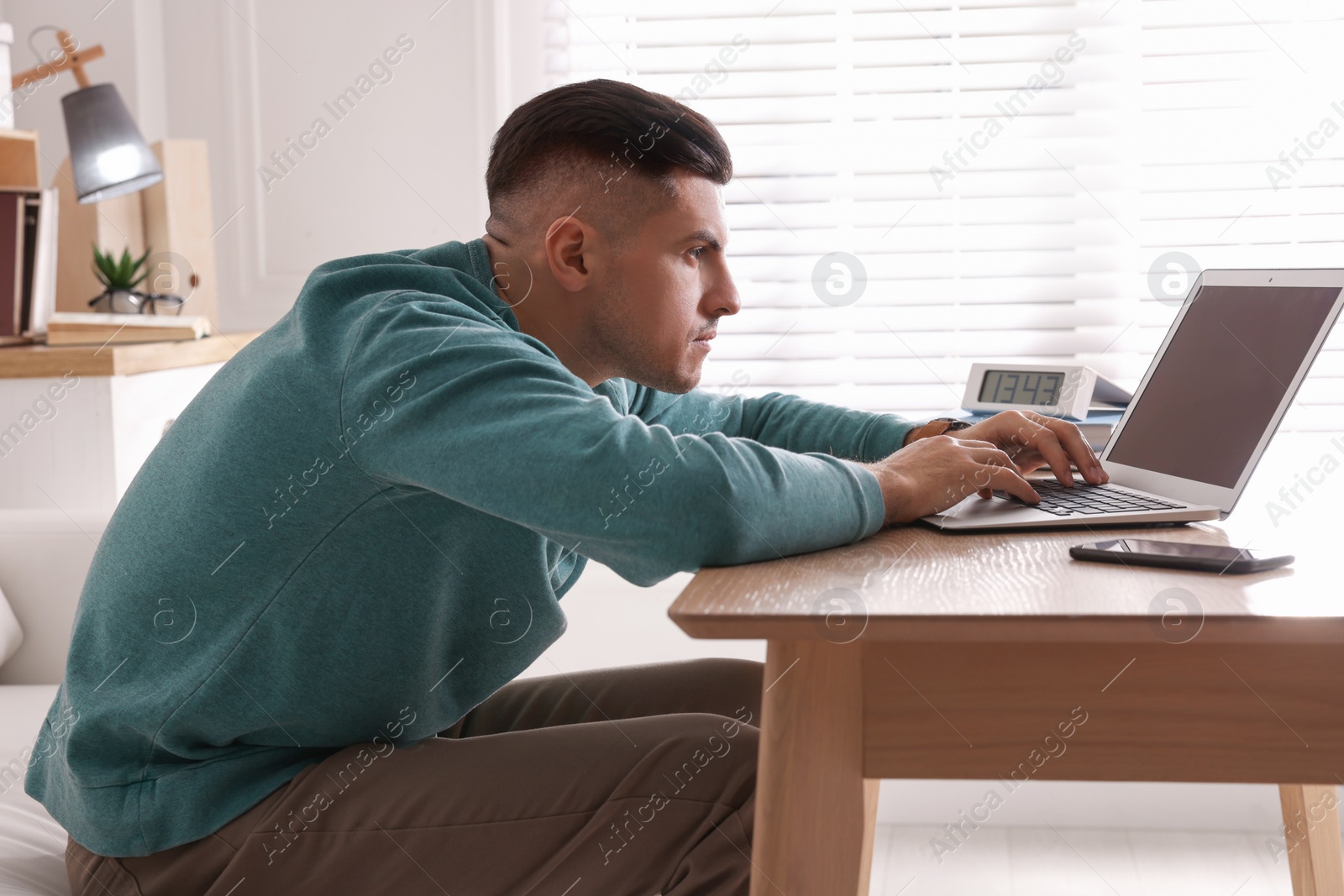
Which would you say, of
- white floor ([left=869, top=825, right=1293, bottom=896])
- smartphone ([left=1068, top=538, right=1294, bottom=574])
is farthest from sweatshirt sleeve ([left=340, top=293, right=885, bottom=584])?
white floor ([left=869, top=825, right=1293, bottom=896])

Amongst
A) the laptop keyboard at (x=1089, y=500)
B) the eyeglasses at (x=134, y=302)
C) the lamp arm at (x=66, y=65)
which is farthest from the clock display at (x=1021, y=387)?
the lamp arm at (x=66, y=65)

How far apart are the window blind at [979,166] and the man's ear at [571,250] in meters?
1.40

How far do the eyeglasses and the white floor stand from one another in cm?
171

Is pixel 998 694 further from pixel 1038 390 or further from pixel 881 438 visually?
pixel 1038 390

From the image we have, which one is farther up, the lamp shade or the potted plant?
the lamp shade

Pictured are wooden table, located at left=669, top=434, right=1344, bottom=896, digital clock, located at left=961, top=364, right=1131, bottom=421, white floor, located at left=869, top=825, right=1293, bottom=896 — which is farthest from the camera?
white floor, located at left=869, top=825, right=1293, bottom=896

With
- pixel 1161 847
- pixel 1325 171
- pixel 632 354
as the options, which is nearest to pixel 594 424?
pixel 632 354

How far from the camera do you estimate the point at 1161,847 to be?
6.25 ft

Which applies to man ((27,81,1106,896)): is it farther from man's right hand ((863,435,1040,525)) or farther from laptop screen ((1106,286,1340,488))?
laptop screen ((1106,286,1340,488))

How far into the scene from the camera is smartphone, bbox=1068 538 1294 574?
755mm

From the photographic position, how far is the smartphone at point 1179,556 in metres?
0.75

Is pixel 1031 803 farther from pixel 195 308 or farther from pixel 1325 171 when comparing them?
pixel 195 308

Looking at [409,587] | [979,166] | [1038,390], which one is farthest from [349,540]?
[979,166]

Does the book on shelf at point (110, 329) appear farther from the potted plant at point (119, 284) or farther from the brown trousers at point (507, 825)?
the brown trousers at point (507, 825)
